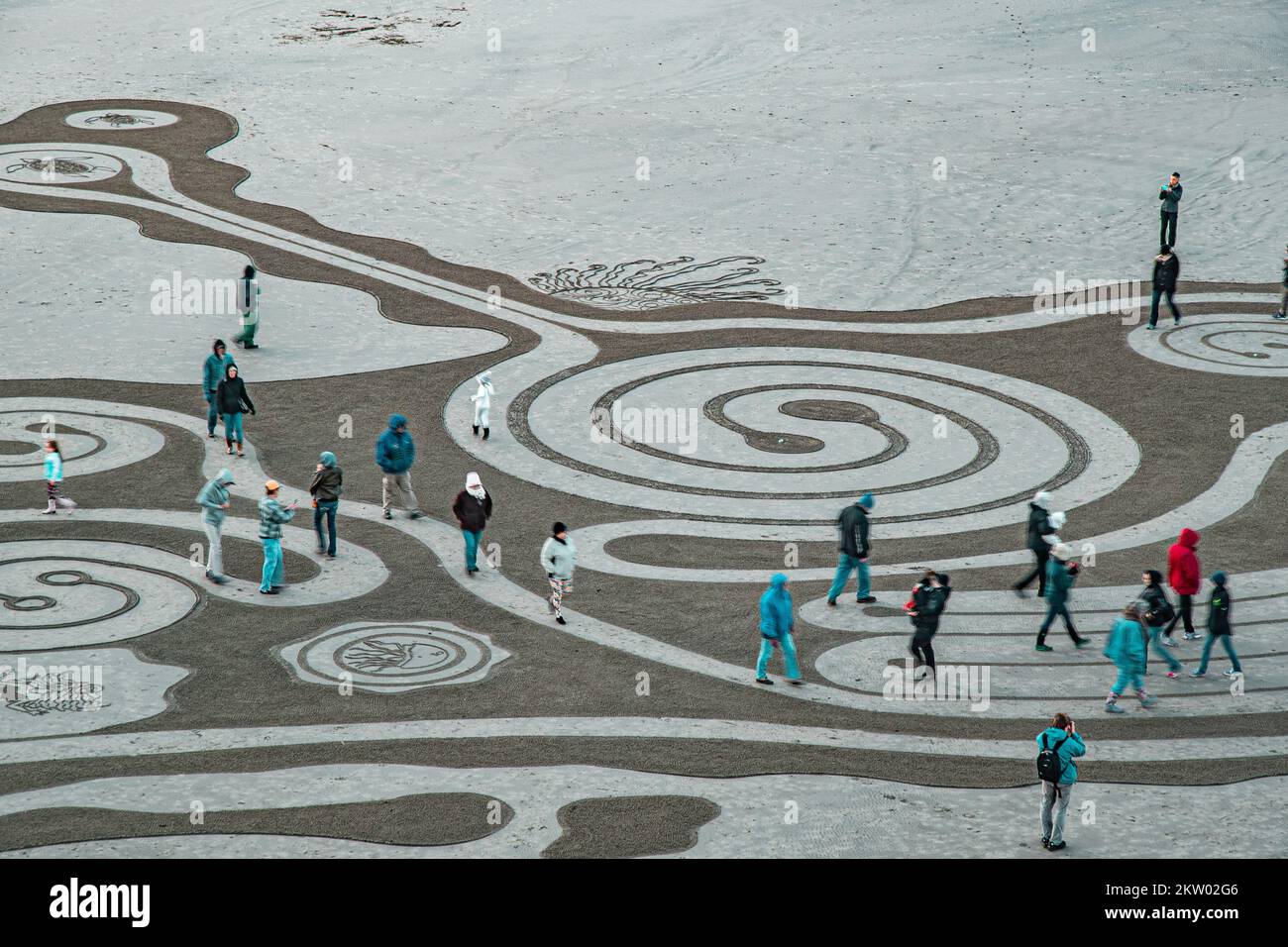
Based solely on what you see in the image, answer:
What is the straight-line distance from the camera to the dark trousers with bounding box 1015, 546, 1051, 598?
2109 centimetres

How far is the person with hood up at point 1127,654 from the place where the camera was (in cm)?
1791

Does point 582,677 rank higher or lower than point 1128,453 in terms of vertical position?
lower

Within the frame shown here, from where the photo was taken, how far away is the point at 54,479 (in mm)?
23297

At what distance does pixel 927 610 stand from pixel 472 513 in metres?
7.38

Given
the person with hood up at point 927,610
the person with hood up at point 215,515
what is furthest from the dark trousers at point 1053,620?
the person with hood up at point 215,515

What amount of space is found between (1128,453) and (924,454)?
4089mm

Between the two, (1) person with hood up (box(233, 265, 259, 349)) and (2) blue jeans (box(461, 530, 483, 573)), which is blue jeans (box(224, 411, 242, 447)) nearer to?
(1) person with hood up (box(233, 265, 259, 349))

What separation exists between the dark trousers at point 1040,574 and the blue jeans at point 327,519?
435 inches

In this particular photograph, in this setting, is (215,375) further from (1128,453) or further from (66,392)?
(1128,453)

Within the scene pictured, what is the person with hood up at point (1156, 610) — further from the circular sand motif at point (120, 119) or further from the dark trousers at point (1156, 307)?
the circular sand motif at point (120, 119)

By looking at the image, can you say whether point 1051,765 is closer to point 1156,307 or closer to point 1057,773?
point 1057,773

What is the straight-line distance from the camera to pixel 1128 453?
27.6 m

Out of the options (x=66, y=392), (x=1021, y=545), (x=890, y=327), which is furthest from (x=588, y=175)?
(x=1021, y=545)

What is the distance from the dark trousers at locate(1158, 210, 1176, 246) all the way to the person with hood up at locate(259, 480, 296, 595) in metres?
27.5
